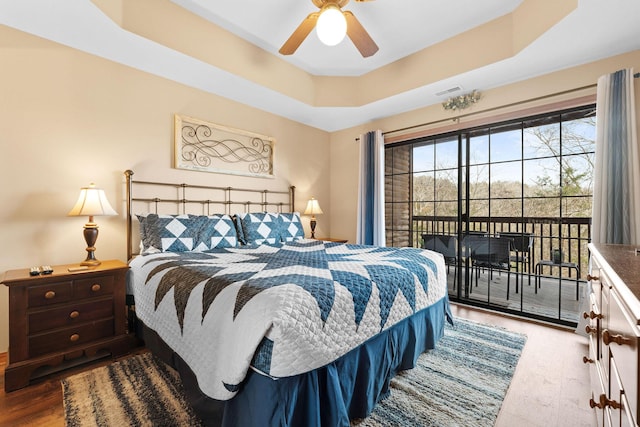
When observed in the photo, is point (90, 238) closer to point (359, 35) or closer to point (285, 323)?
point (285, 323)

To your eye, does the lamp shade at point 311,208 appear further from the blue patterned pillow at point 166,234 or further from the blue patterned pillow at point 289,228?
the blue patterned pillow at point 166,234

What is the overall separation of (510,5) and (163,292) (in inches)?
133

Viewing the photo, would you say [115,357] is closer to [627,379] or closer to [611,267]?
[627,379]

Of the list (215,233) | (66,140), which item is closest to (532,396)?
(215,233)

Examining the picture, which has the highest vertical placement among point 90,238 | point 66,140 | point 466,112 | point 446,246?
point 466,112

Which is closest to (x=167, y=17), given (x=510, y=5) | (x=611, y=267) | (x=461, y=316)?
(x=510, y=5)

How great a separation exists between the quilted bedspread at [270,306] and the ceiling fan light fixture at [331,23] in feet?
4.92

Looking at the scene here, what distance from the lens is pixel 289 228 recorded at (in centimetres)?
315

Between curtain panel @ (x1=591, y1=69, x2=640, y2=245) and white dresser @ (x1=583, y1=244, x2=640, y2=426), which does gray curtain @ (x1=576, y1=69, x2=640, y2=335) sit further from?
white dresser @ (x1=583, y1=244, x2=640, y2=426)

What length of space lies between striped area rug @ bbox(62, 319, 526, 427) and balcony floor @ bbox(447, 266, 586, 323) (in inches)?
42.2

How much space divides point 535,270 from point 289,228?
9.74 feet

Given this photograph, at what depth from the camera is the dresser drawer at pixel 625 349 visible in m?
0.59

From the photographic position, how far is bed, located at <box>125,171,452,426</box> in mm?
1018

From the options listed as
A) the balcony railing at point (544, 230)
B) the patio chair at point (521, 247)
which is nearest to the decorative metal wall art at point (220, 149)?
the balcony railing at point (544, 230)
